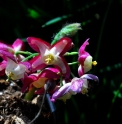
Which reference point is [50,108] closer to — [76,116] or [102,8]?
[76,116]

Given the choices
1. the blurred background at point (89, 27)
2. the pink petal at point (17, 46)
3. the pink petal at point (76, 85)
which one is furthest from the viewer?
the blurred background at point (89, 27)

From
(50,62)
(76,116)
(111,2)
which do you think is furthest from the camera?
(111,2)

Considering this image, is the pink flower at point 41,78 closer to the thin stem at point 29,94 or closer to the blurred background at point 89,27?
the thin stem at point 29,94

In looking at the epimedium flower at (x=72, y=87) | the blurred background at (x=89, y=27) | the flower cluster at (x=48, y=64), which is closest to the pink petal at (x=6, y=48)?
the flower cluster at (x=48, y=64)

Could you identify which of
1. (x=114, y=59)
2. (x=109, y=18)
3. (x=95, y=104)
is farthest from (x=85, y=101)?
(x=109, y=18)

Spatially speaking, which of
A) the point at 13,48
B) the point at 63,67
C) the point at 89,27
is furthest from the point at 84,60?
the point at 89,27

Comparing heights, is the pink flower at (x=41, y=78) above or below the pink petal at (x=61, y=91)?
above
